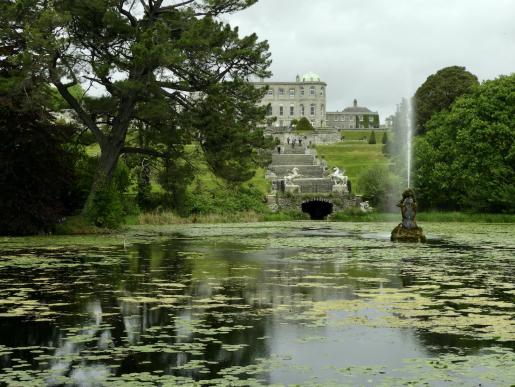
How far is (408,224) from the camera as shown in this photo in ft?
93.0

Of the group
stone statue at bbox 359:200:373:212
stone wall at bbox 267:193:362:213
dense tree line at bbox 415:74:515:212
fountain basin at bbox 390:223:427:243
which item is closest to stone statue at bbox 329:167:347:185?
stone wall at bbox 267:193:362:213

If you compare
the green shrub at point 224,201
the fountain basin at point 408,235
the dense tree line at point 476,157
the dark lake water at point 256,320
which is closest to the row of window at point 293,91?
the green shrub at point 224,201

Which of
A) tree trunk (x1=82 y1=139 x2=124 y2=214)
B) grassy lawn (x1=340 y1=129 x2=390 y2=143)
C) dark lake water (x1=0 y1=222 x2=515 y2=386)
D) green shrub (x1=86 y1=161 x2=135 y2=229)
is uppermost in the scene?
grassy lawn (x1=340 y1=129 x2=390 y2=143)

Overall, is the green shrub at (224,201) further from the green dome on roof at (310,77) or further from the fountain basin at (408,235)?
the green dome on roof at (310,77)

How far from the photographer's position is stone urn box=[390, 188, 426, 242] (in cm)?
2781

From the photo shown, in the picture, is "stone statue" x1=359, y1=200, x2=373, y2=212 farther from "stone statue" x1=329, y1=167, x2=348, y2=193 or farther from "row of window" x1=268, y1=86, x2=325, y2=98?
"row of window" x1=268, y1=86, x2=325, y2=98

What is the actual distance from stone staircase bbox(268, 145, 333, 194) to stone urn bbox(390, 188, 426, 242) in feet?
115

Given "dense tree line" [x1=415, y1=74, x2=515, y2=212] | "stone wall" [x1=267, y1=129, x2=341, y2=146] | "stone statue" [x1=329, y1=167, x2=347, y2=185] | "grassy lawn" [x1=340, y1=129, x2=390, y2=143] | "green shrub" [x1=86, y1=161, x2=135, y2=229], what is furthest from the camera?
"grassy lawn" [x1=340, y1=129, x2=390, y2=143]

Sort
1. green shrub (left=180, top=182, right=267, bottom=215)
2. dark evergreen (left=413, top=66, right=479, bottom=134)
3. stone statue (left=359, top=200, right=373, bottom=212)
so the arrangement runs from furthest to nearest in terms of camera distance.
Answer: dark evergreen (left=413, top=66, right=479, bottom=134)
stone statue (left=359, top=200, right=373, bottom=212)
green shrub (left=180, top=182, right=267, bottom=215)

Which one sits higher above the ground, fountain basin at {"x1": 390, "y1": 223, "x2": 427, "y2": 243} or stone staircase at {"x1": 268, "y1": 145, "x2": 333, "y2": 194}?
stone staircase at {"x1": 268, "y1": 145, "x2": 333, "y2": 194}

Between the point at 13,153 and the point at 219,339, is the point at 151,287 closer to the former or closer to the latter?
the point at 219,339

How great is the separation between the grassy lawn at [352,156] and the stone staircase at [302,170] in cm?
296

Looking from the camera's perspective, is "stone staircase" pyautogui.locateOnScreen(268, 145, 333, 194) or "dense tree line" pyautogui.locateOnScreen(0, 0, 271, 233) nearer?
"dense tree line" pyautogui.locateOnScreen(0, 0, 271, 233)

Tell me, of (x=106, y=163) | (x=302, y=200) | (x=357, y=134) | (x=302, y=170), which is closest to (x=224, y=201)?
(x=302, y=200)
